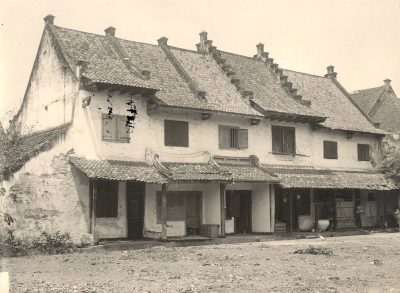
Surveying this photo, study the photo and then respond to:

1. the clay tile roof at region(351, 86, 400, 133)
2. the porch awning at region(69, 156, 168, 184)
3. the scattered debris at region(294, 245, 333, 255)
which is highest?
the clay tile roof at region(351, 86, 400, 133)

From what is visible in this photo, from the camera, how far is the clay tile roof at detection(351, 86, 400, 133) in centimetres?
3725

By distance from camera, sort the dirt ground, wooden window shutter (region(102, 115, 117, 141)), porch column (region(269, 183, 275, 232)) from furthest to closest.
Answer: porch column (region(269, 183, 275, 232)) < wooden window shutter (region(102, 115, 117, 141)) < the dirt ground

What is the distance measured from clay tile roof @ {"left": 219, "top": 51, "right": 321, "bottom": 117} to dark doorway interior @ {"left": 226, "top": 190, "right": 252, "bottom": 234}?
4.47 meters

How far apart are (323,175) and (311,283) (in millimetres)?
17513

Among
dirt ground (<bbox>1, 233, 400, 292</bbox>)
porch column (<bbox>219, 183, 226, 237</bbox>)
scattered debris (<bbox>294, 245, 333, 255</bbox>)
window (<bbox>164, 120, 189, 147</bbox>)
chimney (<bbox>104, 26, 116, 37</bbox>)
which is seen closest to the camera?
dirt ground (<bbox>1, 233, 400, 292</bbox>)

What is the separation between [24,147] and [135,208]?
5762 millimetres

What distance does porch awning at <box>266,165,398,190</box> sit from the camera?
2680 cm

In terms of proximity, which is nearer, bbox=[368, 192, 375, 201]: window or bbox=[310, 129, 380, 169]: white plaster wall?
bbox=[310, 129, 380, 169]: white plaster wall

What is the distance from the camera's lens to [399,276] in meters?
13.0

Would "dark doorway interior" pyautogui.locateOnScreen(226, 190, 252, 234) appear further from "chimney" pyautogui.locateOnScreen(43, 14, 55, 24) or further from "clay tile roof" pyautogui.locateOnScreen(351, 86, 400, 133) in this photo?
"clay tile roof" pyautogui.locateOnScreen(351, 86, 400, 133)

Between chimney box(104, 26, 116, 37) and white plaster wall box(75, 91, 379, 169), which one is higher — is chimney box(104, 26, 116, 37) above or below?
above

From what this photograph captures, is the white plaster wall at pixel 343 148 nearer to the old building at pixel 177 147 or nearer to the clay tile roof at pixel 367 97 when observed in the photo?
the old building at pixel 177 147

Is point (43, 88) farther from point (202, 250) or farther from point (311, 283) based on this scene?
point (311, 283)

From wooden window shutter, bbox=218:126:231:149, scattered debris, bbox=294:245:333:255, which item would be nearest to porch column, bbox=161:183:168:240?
wooden window shutter, bbox=218:126:231:149
